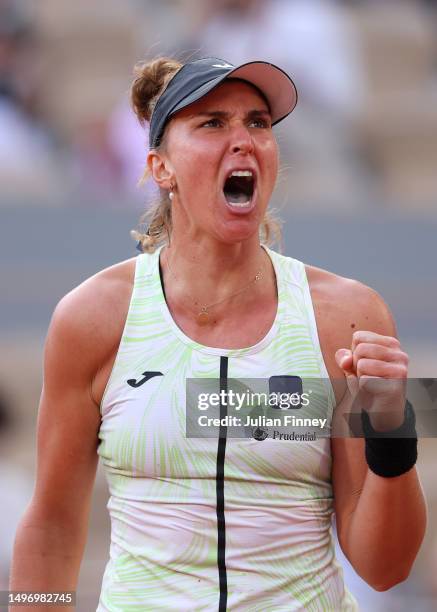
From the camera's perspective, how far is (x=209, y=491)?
2135 millimetres

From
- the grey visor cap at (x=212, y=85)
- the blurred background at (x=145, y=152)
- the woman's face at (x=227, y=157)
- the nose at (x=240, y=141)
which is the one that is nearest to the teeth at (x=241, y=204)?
the woman's face at (x=227, y=157)

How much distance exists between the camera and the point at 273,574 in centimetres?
213

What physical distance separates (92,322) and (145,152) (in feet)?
8.03

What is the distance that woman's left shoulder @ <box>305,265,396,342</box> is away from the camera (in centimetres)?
223

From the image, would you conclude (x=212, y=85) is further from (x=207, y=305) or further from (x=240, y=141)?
(x=207, y=305)

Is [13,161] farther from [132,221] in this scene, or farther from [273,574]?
[273,574]

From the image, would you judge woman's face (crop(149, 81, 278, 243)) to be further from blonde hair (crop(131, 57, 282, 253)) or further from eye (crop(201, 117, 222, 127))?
blonde hair (crop(131, 57, 282, 253))

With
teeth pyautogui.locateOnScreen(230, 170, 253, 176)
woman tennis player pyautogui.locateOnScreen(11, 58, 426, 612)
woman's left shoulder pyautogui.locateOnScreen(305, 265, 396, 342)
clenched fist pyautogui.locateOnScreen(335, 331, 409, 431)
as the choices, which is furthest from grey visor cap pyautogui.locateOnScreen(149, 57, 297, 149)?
clenched fist pyautogui.locateOnScreen(335, 331, 409, 431)

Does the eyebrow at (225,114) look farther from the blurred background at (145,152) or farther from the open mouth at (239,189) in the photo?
the blurred background at (145,152)

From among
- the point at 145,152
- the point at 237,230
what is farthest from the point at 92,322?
the point at 145,152

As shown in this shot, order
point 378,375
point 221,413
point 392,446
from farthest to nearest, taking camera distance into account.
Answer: point 221,413, point 392,446, point 378,375

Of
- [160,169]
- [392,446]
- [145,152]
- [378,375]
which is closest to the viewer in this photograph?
[378,375]

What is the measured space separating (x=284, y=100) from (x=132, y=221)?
102 inches

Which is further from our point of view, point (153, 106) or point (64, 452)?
point (153, 106)
